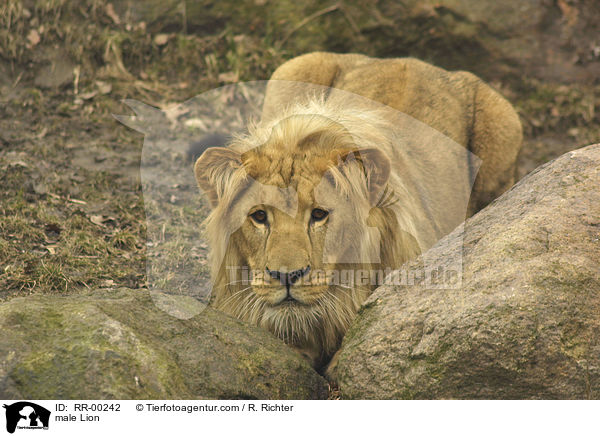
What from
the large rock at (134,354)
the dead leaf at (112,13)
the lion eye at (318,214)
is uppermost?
the dead leaf at (112,13)

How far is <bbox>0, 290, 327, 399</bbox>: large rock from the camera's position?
3494 mm

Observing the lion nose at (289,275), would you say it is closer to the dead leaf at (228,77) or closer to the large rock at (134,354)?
the large rock at (134,354)

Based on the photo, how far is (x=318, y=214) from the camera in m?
4.60

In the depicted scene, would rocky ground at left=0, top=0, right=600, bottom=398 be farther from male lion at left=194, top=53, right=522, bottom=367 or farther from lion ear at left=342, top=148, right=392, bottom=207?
lion ear at left=342, top=148, right=392, bottom=207

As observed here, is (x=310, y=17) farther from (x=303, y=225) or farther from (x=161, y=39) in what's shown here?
(x=303, y=225)

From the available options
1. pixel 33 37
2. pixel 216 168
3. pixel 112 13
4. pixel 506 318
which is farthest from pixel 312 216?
pixel 112 13

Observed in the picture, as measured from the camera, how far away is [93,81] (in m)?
9.25

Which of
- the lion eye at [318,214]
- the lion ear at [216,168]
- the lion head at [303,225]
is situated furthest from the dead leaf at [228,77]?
the lion eye at [318,214]

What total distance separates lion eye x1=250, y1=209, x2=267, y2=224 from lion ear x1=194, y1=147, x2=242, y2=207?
0.34 metres

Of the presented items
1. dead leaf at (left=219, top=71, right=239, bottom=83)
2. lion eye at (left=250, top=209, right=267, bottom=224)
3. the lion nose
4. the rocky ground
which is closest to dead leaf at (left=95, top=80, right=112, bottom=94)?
the rocky ground

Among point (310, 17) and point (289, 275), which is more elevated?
point (310, 17)

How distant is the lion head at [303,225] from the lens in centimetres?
450

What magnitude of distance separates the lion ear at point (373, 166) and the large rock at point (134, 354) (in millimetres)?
1168

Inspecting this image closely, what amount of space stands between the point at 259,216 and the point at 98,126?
4.69 m
